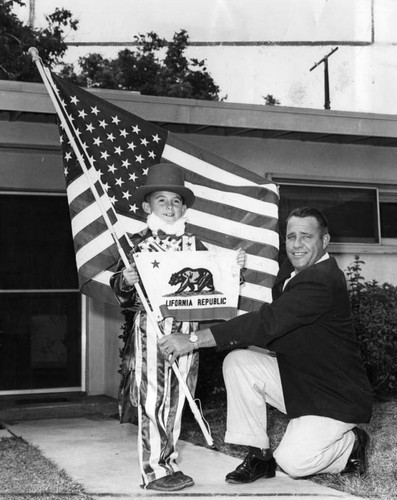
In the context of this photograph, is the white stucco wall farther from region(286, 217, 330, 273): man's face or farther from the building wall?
region(286, 217, 330, 273): man's face

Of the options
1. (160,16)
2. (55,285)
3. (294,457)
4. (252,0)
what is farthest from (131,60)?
(294,457)

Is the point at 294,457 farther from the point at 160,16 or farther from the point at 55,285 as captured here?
the point at 160,16

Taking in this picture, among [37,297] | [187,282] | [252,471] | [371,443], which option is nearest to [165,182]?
[187,282]

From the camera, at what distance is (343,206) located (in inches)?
378

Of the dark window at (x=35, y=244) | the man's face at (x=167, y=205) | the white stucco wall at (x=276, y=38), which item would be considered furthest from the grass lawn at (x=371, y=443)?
the white stucco wall at (x=276, y=38)

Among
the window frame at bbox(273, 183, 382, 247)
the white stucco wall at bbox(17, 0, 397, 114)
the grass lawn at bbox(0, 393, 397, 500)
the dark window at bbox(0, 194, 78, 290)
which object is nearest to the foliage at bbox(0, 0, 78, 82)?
the white stucco wall at bbox(17, 0, 397, 114)

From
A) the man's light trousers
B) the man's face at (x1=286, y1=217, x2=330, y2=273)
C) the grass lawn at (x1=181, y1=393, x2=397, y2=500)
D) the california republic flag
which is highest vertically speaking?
the man's face at (x1=286, y1=217, x2=330, y2=273)

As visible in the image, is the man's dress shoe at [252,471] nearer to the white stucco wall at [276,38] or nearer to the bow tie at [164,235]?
the bow tie at [164,235]

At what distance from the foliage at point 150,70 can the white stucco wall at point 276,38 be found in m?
0.45

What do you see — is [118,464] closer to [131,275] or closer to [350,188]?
[131,275]

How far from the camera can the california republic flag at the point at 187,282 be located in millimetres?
4613

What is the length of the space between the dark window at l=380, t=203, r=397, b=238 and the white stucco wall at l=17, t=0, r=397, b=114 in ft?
17.3

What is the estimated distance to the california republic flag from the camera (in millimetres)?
4613

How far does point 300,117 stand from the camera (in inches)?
337
